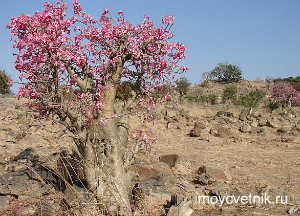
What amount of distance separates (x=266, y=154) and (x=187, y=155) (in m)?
2.93

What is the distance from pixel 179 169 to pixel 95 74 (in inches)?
168

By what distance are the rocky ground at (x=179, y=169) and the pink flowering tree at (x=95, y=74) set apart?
12.7 inches

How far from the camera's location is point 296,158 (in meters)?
12.0

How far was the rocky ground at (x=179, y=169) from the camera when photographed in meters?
5.49

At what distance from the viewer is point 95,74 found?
5.52 meters

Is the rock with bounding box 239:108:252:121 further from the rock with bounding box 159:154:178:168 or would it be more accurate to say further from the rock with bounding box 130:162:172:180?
the rock with bounding box 130:162:172:180

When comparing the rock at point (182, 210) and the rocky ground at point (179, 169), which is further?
the rocky ground at point (179, 169)

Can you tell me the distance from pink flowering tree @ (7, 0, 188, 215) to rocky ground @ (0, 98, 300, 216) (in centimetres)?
32

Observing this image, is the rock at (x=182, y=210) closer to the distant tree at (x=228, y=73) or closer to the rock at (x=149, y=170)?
the rock at (x=149, y=170)

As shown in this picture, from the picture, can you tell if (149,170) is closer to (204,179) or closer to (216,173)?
(204,179)

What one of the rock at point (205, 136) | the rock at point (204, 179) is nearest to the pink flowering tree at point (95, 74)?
the rock at point (204, 179)

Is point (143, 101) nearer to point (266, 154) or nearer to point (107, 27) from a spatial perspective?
point (107, 27)

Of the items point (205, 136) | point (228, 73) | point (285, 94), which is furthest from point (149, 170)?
point (228, 73)

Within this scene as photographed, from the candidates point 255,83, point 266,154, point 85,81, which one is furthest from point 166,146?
point 255,83
